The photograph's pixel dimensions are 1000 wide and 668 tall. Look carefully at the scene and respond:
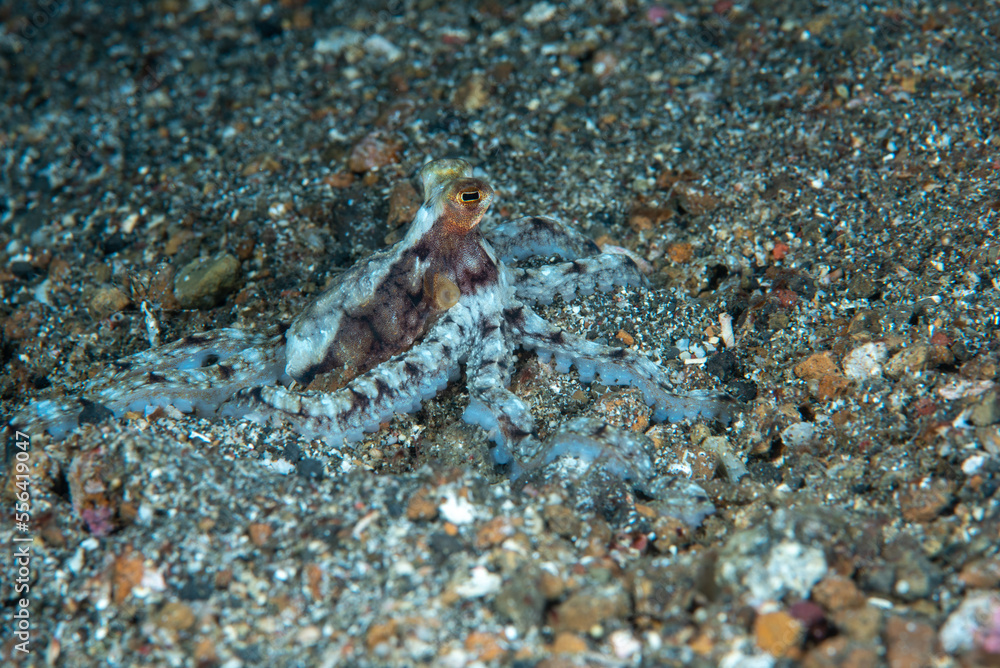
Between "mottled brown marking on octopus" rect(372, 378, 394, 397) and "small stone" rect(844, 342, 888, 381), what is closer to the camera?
"mottled brown marking on octopus" rect(372, 378, 394, 397)

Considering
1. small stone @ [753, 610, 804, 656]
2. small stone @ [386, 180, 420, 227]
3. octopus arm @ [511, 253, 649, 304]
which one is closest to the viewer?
small stone @ [753, 610, 804, 656]

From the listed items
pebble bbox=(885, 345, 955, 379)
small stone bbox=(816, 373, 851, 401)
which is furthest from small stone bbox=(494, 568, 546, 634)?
pebble bbox=(885, 345, 955, 379)

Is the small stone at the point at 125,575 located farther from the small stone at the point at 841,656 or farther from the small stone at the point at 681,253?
the small stone at the point at 681,253

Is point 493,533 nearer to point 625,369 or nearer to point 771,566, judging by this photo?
point 771,566

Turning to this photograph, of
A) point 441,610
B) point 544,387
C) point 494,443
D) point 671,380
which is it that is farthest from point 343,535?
point 671,380

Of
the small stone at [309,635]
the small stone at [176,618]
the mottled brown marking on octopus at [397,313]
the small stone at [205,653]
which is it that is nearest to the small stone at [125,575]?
the small stone at [176,618]

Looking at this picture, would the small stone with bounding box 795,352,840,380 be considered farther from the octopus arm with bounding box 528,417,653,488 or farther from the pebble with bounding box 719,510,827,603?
the pebble with bounding box 719,510,827,603

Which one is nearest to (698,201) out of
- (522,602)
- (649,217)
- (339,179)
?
(649,217)
